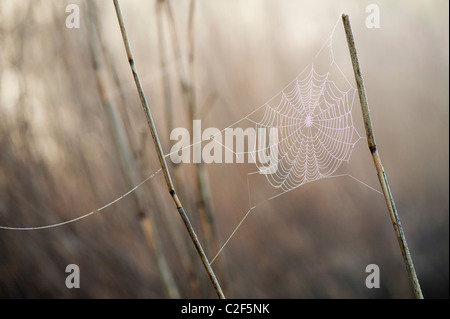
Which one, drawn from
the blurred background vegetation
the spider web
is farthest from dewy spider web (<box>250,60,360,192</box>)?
the blurred background vegetation

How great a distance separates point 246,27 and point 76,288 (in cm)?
109

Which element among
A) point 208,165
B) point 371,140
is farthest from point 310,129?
point 371,140

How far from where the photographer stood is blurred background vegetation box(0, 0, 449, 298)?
40.0 inches

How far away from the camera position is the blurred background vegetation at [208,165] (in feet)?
3.33

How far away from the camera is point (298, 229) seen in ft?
5.19

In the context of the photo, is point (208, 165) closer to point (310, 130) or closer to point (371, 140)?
point (310, 130)

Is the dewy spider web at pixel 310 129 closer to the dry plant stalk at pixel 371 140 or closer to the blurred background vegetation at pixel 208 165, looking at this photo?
the blurred background vegetation at pixel 208 165

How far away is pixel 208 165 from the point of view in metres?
1.48

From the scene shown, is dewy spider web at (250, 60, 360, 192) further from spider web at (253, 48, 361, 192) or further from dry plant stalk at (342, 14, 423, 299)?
dry plant stalk at (342, 14, 423, 299)

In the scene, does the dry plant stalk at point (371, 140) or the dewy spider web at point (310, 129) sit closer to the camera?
the dry plant stalk at point (371, 140)

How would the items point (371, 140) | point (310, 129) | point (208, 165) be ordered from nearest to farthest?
1. point (371, 140)
2. point (310, 129)
3. point (208, 165)

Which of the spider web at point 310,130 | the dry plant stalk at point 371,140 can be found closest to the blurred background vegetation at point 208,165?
the spider web at point 310,130
